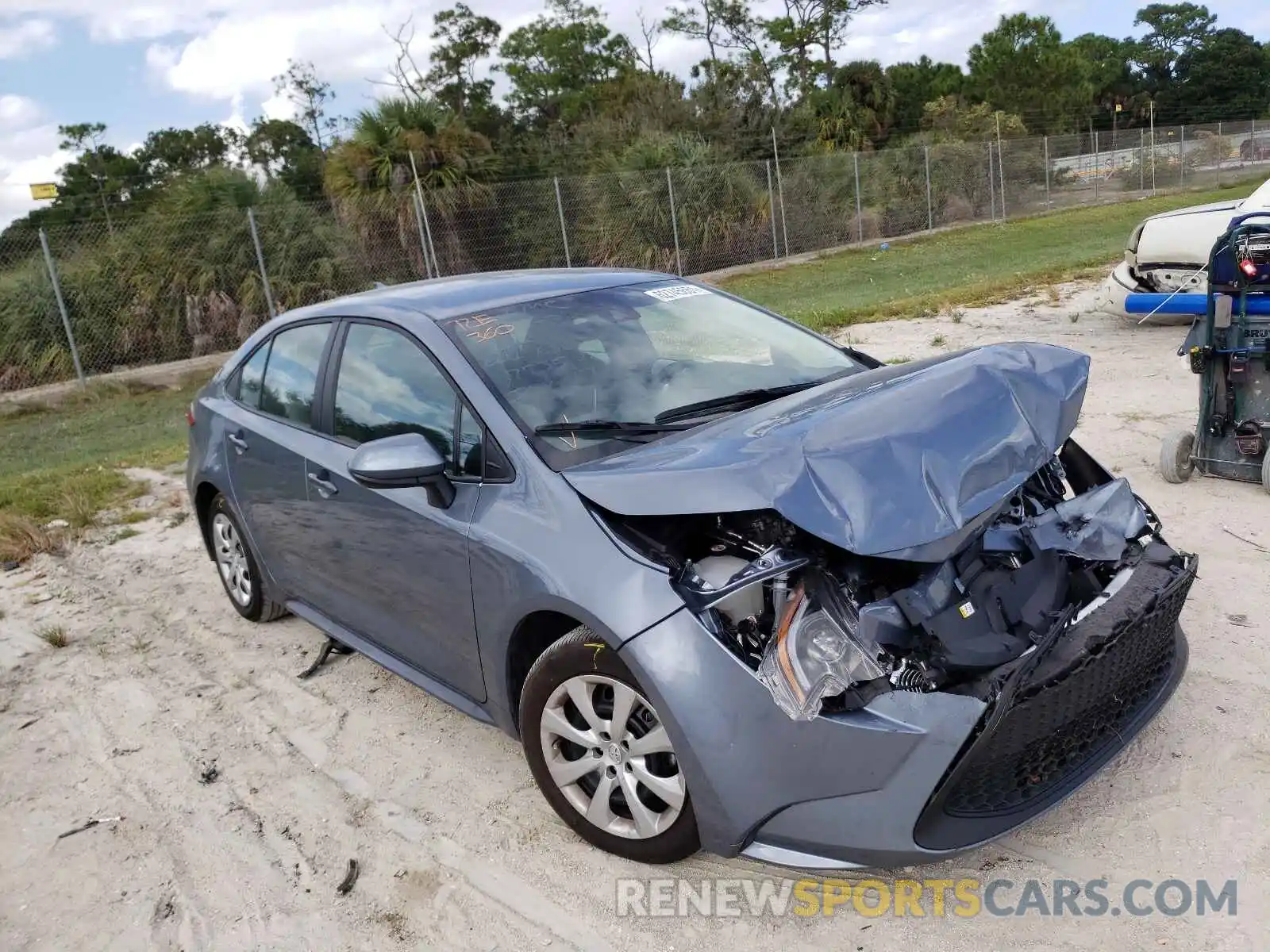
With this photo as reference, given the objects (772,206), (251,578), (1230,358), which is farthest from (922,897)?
(772,206)

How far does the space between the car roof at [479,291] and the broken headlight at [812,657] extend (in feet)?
5.84

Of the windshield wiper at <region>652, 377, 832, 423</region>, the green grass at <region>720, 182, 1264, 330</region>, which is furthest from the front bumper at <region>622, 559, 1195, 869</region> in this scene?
the green grass at <region>720, 182, 1264, 330</region>

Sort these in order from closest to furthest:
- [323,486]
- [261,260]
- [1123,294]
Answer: [323,486] < [1123,294] < [261,260]

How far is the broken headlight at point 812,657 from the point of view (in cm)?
247

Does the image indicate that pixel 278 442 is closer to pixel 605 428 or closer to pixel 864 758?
pixel 605 428

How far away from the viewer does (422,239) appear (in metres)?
17.5

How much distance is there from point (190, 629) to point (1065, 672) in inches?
164

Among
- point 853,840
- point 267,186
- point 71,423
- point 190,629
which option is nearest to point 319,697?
point 190,629

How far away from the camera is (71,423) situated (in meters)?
12.8

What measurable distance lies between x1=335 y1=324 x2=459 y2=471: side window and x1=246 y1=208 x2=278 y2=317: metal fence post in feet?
40.0

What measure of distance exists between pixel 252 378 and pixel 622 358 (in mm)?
2064

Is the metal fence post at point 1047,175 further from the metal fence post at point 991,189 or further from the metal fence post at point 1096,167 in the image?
the metal fence post at point 1096,167

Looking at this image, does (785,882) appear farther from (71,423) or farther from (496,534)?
(71,423)

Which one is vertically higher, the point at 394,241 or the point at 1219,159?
the point at 394,241
